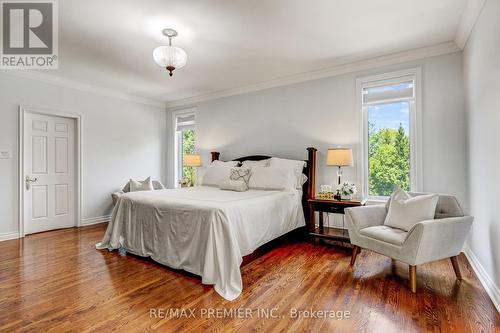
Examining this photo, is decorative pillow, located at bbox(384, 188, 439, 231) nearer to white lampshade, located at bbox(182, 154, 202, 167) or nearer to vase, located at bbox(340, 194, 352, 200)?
vase, located at bbox(340, 194, 352, 200)

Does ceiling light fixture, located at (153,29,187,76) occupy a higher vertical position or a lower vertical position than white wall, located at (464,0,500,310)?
higher

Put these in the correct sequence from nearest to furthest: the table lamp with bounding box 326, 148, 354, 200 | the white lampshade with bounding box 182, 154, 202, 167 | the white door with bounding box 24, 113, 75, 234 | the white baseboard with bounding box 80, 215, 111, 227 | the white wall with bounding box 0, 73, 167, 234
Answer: the table lamp with bounding box 326, 148, 354, 200, the white wall with bounding box 0, 73, 167, 234, the white door with bounding box 24, 113, 75, 234, the white baseboard with bounding box 80, 215, 111, 227, the white lampshade with bounding box 182, 154, 202, 167

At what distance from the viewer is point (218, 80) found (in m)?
4.54

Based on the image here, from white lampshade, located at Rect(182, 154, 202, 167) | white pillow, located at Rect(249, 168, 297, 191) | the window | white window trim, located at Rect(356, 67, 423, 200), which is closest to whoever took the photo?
white window trim, located at Rect(356, 67, 423, 200)

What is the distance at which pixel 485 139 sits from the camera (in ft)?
7.59

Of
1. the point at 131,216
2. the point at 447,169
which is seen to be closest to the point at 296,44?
the point at 447,169

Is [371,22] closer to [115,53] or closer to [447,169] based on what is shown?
[447,169]

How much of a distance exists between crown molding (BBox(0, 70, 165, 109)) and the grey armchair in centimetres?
478

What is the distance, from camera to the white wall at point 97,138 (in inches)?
150

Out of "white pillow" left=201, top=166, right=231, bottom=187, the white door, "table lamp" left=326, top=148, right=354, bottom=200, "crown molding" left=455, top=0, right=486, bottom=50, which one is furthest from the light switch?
"crown molding" left=455, top=0, right=486, bottom=50

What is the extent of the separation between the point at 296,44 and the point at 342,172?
1.95 meters

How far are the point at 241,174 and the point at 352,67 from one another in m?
2.29

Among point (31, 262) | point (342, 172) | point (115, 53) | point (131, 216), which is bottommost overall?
point (31, 262)

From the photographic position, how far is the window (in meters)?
5.86
